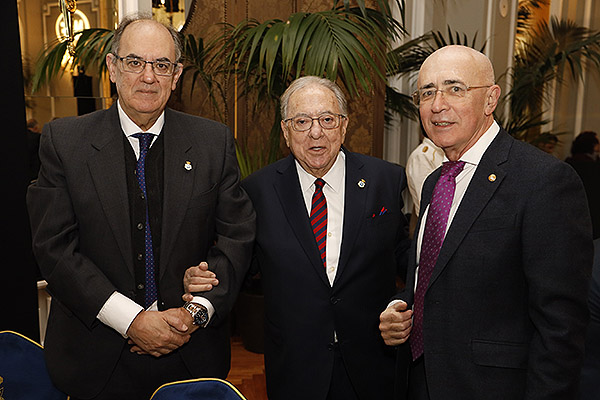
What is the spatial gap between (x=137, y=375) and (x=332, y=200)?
91 cm

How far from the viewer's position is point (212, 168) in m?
1.75

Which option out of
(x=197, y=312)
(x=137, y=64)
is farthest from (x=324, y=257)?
(x=137, y=64)

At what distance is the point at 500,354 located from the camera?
1401mm

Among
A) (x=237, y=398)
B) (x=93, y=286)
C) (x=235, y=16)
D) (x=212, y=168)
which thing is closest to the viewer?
(x=237, y=398)

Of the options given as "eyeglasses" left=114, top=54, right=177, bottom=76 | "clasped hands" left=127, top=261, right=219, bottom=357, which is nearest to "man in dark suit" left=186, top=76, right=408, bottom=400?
"clasped hands" left=127, top=261, right=219, bottom=357

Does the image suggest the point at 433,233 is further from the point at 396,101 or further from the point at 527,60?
the point at 527,60

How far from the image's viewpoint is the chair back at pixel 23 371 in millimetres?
1589

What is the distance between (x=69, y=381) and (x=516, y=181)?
1487mm

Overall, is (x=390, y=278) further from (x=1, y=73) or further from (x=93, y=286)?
(x=1, y=73)

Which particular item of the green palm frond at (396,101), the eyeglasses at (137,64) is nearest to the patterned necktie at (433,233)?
the eyeglasses at (137,64)

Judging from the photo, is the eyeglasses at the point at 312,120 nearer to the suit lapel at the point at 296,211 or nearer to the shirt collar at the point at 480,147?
the suit lapel at the point at 296,211

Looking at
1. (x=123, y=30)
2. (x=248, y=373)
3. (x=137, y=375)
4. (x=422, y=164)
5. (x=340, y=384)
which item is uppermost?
(x=123, y=30)

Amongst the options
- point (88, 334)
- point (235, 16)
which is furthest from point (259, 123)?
point (88, 334)

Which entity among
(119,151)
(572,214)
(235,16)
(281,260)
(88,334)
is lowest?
(88,334)
